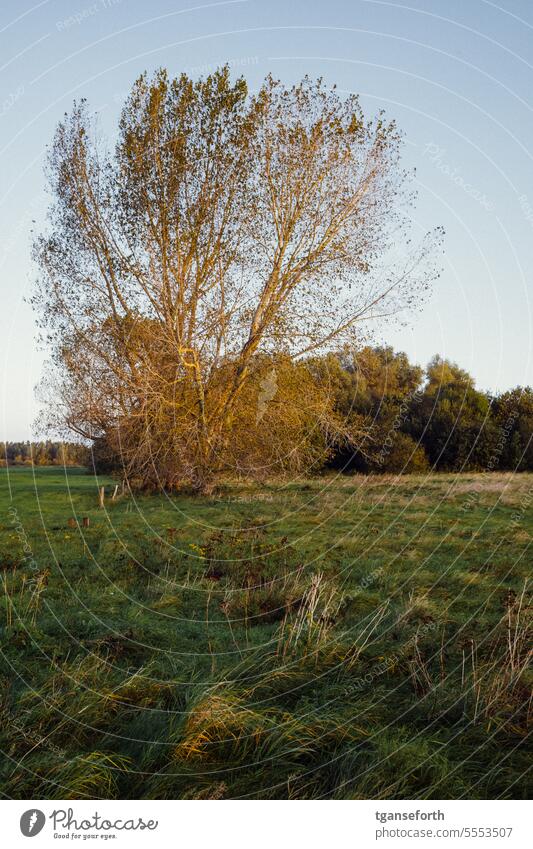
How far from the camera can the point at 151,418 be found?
82.2ft

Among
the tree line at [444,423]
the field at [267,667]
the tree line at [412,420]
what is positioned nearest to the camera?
the field at [267,667]

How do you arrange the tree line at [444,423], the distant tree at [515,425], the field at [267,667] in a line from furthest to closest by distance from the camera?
the distant tree at [515,425]
the tree line at [444,423]
the field at [267,667]

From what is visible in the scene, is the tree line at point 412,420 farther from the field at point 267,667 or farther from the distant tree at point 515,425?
the field at point 267,667

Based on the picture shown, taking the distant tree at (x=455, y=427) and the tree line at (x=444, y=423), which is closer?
the tree line at (x=444, y=423)

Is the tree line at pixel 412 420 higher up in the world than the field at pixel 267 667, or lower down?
higher up

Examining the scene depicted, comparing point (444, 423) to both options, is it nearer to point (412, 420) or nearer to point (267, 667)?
point (412, 420)

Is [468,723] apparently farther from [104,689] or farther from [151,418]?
[151,418]

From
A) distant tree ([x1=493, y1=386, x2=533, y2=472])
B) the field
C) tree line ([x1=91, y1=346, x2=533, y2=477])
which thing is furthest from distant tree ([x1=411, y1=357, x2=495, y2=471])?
the field

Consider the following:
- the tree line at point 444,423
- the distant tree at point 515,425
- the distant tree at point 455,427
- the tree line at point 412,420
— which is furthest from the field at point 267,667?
the distant tree at point 515,425

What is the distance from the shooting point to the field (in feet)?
19.1

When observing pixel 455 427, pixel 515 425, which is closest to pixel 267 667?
pixel 455 427

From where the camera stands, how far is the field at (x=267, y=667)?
5820 mm
